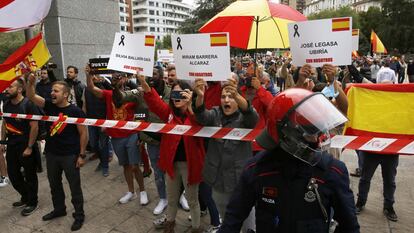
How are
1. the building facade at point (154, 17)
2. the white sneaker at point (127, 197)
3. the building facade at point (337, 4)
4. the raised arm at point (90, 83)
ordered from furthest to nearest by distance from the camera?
the building facade at point (154, 17) < the building facade at point (337, 4) < the white sneaker at point (127, 197) < the raised arm at point (90, 83)

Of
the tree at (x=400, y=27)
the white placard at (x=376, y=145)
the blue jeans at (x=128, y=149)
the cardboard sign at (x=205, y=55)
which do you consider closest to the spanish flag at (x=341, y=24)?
the cardboard sign at (x=205, y=55)

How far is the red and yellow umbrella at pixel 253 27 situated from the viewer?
185 inches

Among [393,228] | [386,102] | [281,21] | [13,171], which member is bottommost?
[393,228]

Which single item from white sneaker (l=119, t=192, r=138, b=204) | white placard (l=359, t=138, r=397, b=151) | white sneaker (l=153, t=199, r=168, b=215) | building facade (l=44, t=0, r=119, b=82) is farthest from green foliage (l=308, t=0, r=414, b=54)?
white sneaker (l=153, t=199, r=168, b=215)

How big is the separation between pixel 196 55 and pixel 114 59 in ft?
3.12

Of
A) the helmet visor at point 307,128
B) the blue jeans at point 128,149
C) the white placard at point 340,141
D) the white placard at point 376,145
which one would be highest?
the helmet visor at point 307,128

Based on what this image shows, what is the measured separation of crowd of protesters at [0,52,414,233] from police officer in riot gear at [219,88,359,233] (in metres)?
1.04

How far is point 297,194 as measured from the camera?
5.39 ft

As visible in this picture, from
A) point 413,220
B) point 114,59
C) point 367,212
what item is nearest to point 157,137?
point 114,59

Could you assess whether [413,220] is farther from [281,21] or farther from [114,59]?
[114,59]

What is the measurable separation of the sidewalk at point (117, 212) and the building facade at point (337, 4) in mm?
96282

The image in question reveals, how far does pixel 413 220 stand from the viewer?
174 inches

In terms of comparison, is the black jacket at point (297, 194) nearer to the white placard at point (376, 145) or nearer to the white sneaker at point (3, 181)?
the white placard at point (376, 145)

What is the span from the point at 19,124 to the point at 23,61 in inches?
39.3
